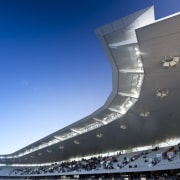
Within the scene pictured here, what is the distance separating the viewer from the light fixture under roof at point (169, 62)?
45.9 ft

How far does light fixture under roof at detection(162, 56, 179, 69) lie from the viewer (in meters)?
14.0

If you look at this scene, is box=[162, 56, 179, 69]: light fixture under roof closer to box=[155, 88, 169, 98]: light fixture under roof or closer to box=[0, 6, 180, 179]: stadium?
box=[0, 6, 180, 179]: stadium

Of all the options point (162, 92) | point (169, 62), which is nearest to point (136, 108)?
point (162, 92)

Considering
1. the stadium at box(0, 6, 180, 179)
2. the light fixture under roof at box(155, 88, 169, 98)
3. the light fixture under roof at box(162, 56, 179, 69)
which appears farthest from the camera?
the light fixture under roof at box(155, 88, 169, 98)

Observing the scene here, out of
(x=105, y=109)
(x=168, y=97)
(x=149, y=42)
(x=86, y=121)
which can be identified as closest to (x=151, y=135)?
(x=86, y=121)

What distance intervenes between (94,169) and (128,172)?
6.59 m

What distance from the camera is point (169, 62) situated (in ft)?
46.9

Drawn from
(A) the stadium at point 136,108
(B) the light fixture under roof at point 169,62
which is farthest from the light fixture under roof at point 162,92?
(B) the light fixture under roof at point 169,62

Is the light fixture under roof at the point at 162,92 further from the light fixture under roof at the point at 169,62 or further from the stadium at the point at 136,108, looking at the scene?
the light fixture under roof at the point at 169,62

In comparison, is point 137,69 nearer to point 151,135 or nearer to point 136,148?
point 151,135

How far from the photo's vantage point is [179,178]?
71.4 feet

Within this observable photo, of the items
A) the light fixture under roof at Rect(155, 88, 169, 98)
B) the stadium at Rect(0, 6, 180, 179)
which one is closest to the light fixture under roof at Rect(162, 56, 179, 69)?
the stadium at Rect(0, 6, 180, 179)

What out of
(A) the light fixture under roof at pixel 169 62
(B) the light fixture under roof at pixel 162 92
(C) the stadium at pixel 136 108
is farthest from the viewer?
(B) the light fixture under roof at pixel 162 92

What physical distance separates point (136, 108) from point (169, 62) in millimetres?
9486
